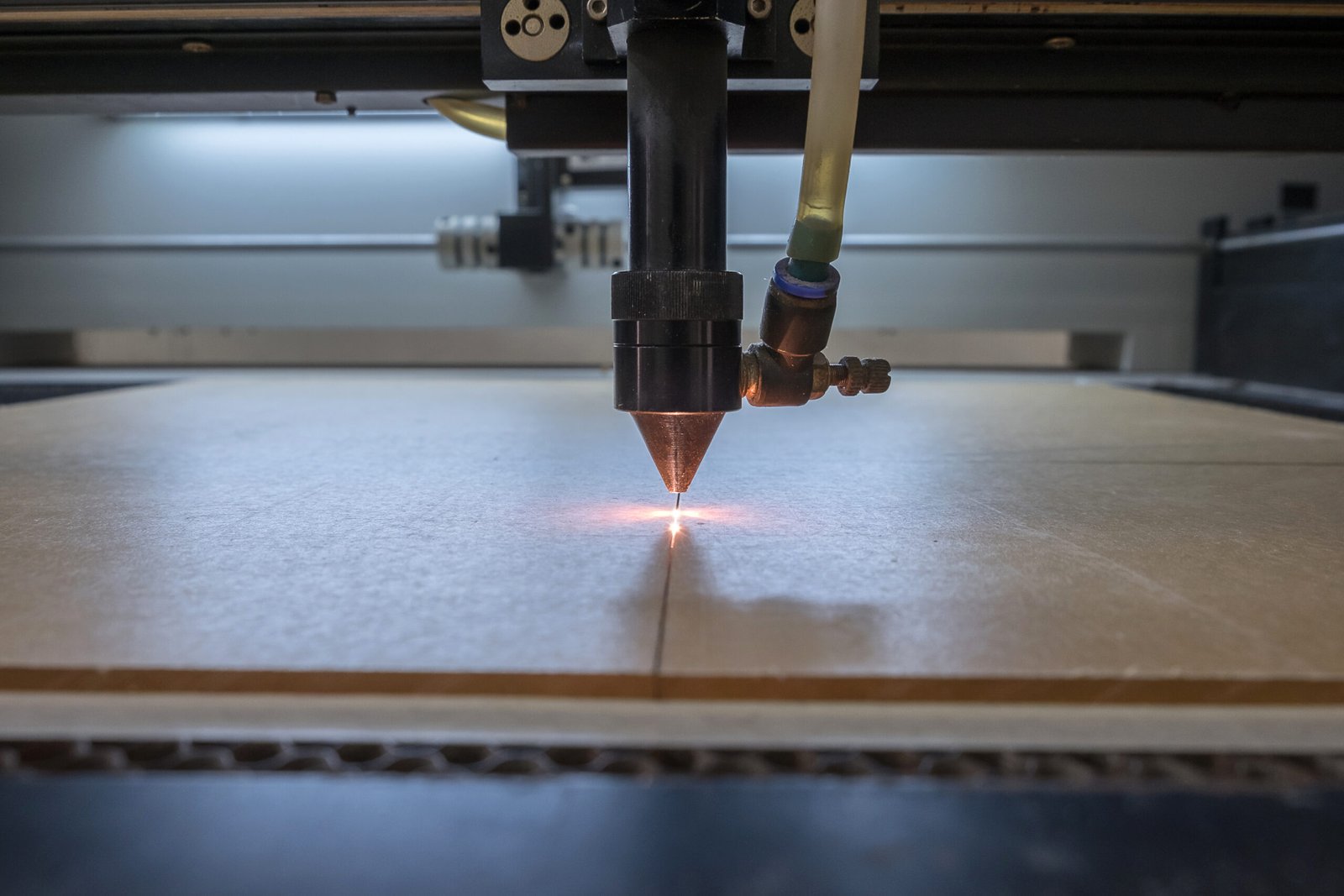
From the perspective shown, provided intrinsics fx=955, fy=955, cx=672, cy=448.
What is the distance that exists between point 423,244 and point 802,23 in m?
2.62

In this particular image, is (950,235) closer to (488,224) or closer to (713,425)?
(488,224)

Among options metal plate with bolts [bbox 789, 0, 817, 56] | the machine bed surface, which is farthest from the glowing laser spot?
metal plate with bolts [bbox 789, 0, 817, 56]

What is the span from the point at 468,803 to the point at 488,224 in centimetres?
269

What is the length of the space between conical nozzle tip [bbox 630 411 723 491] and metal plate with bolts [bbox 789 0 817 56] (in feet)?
0.98

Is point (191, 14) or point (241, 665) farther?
point (191, 14)

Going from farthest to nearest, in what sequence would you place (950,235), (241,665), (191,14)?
(950,235) < (191,14) < (241,665)

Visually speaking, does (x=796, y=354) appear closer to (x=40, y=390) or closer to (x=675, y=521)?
(x=675, y=521)

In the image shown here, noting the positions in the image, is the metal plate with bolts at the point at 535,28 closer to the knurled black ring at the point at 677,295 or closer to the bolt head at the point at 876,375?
the knurled black ring at the point at 677,295

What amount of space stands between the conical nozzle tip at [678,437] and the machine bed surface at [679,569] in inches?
2.2

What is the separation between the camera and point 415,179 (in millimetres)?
3189

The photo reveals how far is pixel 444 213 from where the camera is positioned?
321 cm

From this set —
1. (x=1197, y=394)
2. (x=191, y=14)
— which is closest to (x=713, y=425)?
(x=191, y=14)

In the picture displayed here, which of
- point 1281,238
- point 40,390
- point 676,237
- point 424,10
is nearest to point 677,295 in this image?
point 676,237

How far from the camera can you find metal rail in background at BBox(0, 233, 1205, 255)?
314cm
